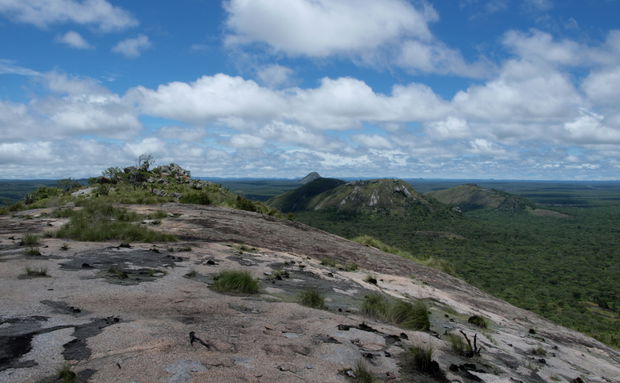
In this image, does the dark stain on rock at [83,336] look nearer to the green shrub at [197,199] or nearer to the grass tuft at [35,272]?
the grass tuft at [35,272]

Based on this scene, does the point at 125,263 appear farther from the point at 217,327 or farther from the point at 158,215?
the point at 158,215

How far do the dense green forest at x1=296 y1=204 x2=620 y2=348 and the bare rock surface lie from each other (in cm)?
1545

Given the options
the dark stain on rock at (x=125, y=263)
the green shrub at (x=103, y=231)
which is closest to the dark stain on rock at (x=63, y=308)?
the dark stain on rock at (x=125, y=263)

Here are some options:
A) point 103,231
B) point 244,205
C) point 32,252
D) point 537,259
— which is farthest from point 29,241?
point 537,259

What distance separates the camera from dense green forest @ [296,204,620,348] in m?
60.0

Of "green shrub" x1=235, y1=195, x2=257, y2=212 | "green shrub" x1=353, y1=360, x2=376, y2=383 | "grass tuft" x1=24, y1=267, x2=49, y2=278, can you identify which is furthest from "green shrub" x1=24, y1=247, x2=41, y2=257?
"green shrub" x1=235, y1=195, x2=257, y2=212

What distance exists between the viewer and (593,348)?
13508mm

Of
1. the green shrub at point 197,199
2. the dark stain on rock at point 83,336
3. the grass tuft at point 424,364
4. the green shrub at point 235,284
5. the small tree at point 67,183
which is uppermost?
the small tree at point 67,183

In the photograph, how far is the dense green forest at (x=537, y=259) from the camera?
6003cm

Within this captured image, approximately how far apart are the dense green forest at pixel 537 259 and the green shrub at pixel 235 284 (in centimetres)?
2075

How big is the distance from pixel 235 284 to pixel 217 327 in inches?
109

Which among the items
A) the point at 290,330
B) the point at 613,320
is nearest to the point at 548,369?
the point at 290,330

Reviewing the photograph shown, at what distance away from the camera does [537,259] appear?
105 metres

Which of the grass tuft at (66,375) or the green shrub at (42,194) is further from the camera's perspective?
the green shrub at (42,194)
